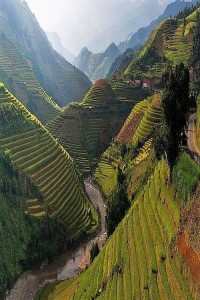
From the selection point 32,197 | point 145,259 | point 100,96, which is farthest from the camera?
point 100,96

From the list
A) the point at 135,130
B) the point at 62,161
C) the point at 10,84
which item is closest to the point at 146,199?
the point at 62,161

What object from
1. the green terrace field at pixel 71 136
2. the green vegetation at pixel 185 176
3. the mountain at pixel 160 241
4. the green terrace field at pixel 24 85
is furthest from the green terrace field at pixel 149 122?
the green terrace field at pixel 24 85

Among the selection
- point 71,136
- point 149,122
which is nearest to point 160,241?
point 149,122

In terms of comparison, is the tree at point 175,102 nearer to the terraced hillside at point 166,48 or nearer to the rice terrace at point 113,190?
the rice terrace at point 113,190

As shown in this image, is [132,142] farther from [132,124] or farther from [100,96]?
[100,96]

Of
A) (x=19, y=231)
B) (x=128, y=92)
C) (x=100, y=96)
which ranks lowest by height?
(x=19, y=231)

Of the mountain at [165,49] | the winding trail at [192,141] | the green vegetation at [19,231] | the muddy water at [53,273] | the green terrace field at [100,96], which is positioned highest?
the mountain at [165,49]
